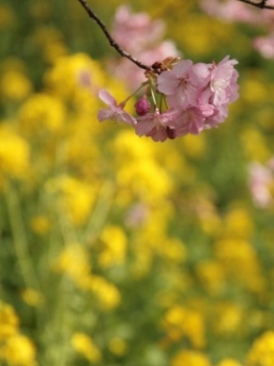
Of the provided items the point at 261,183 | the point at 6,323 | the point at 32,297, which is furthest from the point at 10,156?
the point at 261,183

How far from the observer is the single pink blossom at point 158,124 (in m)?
→ 1.65

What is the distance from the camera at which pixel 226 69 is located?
1654mm

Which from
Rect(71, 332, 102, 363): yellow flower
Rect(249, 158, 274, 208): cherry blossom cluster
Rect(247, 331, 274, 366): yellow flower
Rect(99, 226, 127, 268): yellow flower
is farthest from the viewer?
Rect(249, 158, 274, 208): cherry blossom cluster

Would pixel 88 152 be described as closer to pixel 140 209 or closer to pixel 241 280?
pixel 140 209

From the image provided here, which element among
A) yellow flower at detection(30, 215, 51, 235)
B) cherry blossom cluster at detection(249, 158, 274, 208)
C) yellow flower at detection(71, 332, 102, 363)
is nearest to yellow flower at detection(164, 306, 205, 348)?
yellow flower at detection(71, 332, 102, 363)

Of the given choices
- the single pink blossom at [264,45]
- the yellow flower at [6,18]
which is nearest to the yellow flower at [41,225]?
the single pink blossom at [264,45]

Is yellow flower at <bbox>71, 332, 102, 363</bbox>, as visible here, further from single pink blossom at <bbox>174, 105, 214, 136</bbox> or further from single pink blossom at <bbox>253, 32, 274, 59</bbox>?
single pink blossom at <bbox>174, 105, 214, 136</bbox>

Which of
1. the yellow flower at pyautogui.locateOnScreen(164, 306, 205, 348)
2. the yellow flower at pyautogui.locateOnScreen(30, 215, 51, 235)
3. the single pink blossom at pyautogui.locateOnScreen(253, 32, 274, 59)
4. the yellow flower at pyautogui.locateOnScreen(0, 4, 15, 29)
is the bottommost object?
the yellow flower at pyautogui.locateOnScreen(164, 306, 205, 348)

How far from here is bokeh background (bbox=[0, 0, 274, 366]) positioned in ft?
10.9

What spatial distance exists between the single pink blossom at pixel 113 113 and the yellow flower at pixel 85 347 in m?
1.44

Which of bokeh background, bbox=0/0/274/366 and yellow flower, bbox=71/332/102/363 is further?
bokeh background, bbox=0/0/274/366

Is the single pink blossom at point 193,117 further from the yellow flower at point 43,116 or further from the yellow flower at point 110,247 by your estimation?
the yellow flower at point 43,116

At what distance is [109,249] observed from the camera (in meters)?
3.42

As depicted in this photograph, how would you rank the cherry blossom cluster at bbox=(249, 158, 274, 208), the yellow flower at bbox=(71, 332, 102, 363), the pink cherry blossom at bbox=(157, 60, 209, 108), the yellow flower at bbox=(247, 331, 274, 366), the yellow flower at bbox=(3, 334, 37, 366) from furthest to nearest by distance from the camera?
the cherry blossom cluster at bbox=(249, 158, 274, 208) < the yellow flower at bbox=(71, 332, 102, 363) < the yellow flower at bbox=(3, 334, 37, 366) < the yellow flower at bbox=(247, 331, 274, 366) < the pink cherry blossom at bbox=(157, 60, 209, 108)
